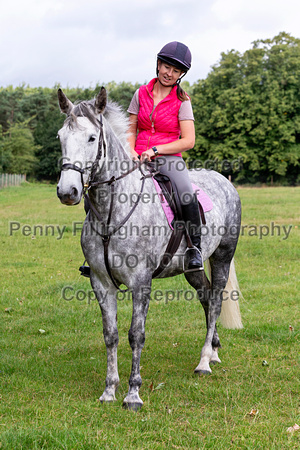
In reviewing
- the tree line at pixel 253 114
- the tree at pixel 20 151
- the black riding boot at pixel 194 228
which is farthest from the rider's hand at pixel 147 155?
the tree at pixel 20 151

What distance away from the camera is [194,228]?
5164mm

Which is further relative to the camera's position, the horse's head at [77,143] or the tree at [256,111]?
the tree at [256,111]

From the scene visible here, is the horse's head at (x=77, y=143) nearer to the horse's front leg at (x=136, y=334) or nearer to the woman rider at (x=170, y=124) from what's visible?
the woman rider at (x=170, y=124)

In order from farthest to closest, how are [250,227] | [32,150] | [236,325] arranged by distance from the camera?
[32,150] → [250,227] → [236,325]

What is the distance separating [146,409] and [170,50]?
141 inches

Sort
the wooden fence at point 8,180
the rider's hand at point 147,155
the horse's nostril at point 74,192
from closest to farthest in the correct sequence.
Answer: the horse's nostril at point 74,192 < the rider's hand at point 147,155 < the wooden fence at point 8,180

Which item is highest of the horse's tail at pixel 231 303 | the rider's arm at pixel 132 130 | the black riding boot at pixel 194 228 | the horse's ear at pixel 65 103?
the horse's ear at pixel 65 103

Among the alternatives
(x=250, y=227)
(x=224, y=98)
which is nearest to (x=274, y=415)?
(x=250, y=227)

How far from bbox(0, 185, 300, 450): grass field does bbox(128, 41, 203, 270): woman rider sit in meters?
1.43

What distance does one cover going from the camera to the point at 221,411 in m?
4.36

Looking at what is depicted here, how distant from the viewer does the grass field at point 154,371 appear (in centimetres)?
387

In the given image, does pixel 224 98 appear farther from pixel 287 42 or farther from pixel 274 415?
pixel 274 415

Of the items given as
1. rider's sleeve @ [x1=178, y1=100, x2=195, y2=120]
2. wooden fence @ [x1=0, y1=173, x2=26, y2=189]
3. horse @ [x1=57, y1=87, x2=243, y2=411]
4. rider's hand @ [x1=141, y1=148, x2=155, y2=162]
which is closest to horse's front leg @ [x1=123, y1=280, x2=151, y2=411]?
horse @ [x1=57, y1=87, x2=243, y2=411]

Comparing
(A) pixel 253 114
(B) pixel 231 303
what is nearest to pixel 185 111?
(B) pixel 231 303
